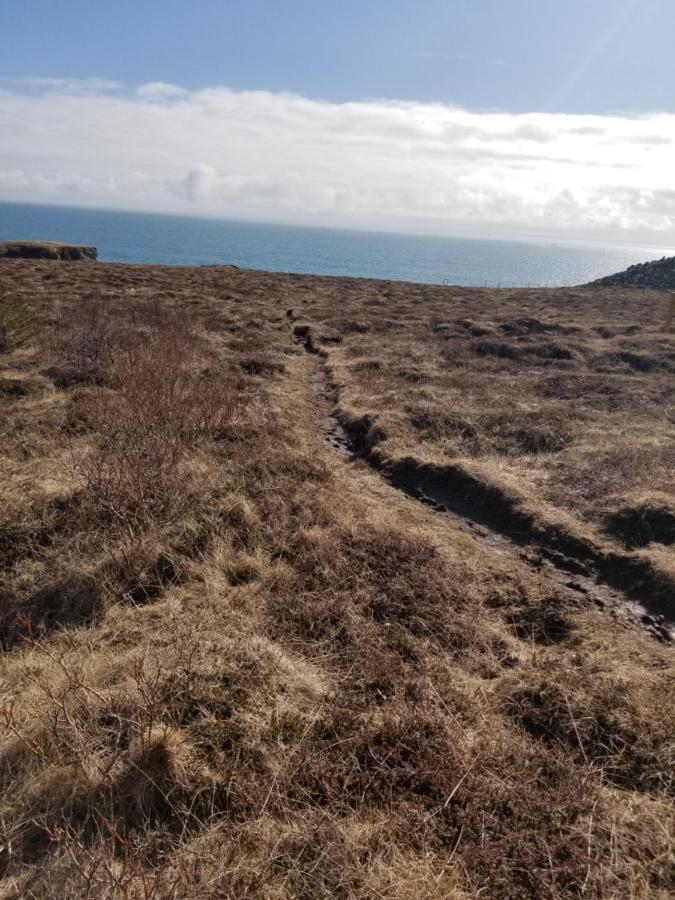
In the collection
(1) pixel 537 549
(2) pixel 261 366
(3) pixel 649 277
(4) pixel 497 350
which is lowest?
(1) pixel 537 549

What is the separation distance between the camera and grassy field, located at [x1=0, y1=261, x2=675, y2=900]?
11.5 ft

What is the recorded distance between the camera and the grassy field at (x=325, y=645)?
3514 millimetres

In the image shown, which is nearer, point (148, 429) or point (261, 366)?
point (148, 429)

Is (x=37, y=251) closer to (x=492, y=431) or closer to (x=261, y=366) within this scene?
(x=261, y=366)

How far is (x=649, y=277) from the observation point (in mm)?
51938

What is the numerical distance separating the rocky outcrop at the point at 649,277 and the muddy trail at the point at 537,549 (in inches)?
1898

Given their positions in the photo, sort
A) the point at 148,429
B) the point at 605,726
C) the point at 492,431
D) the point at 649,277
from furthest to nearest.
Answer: the point at 649,277
the point at 492,431
the point at 148,429
the point at 605,726

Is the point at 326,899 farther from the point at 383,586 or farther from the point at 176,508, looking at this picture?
the point at 176,508

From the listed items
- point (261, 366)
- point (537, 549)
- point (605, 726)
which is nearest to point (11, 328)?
point (261, 366)

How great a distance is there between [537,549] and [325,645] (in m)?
4.13

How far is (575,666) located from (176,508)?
17.4ft

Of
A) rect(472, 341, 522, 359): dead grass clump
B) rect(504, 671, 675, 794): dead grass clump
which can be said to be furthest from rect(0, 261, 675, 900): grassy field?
rect(472, 341, 522, 359): dead grass clump

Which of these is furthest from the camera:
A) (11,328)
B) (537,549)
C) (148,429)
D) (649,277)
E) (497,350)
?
(649,277)

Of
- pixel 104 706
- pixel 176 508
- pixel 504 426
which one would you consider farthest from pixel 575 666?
pixel 504 426
